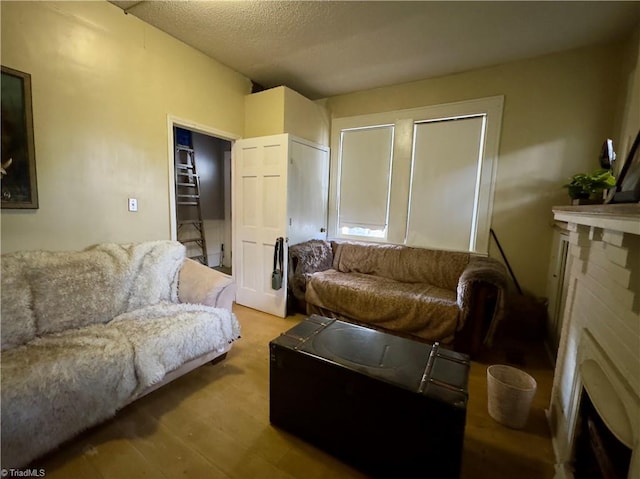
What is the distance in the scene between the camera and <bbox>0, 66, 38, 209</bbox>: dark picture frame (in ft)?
5.43

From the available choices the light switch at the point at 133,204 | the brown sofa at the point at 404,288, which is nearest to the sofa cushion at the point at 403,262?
the brown sofa at the point at 404,288

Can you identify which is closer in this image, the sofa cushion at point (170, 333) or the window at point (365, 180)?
the sofa cushion at point (170, 333)

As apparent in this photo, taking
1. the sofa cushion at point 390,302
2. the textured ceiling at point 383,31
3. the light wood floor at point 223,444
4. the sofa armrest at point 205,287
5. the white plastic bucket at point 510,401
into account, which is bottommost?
the light wood floor at point 223,444

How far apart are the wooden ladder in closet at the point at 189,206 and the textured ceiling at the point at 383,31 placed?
1918mm

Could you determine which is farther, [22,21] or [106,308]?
[106,308]

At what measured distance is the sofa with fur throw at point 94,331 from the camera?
1.20 meters

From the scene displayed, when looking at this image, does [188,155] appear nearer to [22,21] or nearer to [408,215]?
[22,21]

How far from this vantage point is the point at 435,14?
79.3 inches

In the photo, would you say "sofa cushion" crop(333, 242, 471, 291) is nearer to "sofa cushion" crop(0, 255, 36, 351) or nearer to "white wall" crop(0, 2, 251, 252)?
"white wall" crop(0, 2, 251, 252)

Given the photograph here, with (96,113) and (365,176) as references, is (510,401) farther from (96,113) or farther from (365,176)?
→ (96,113)

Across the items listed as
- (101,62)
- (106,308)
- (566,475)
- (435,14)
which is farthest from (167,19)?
(566,475)

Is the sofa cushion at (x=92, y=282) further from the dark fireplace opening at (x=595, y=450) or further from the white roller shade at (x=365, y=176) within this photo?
the dark fireplace opening at (x=595, y=450)

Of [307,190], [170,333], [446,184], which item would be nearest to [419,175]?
[446,184]

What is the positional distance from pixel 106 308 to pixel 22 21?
6.18 ft
